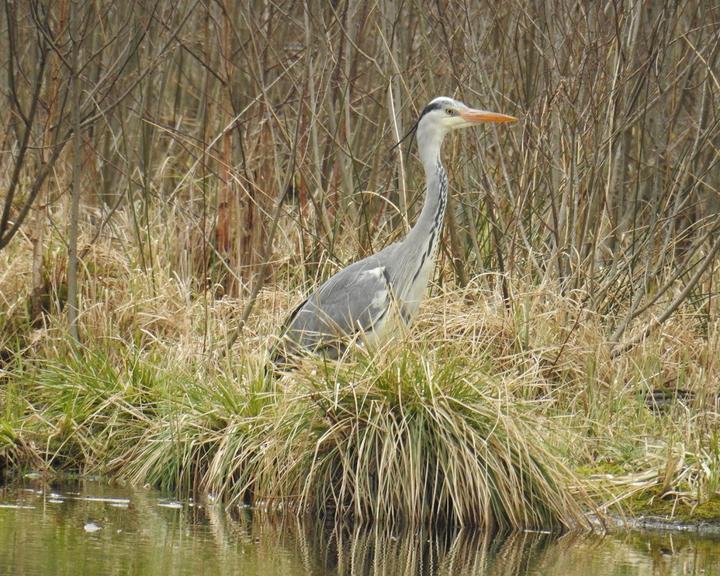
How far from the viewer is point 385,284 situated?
7.55 metres

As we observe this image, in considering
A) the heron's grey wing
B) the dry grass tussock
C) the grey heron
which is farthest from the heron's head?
the dry grass tussock

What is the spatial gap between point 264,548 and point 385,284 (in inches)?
92.7

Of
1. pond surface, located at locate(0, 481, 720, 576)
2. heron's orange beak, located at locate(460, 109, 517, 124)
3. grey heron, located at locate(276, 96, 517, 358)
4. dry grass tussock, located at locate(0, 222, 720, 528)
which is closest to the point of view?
pond surface, located at locate(0, 481, 720, 576)

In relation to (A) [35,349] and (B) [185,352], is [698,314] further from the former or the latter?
(A) [35,349]

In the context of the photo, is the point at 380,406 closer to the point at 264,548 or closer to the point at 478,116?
the point at 264,548

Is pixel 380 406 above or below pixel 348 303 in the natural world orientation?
below

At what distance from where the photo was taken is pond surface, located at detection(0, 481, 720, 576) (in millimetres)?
5195

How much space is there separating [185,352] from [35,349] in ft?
3.69

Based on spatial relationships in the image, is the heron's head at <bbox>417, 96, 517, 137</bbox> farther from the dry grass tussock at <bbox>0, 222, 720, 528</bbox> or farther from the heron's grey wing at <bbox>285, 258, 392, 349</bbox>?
the dry grass tussock at <bbox>0, 222, 720, 528</bbox>

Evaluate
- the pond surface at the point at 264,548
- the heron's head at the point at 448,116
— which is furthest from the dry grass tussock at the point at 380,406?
the heron's head at the point at 448,116

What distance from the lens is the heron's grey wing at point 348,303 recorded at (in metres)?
7.50

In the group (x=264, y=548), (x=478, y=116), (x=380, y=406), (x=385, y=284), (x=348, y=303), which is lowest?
(x=264, y=548)

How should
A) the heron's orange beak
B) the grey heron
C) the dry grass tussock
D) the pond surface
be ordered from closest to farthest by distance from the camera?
the pond surface, the dry grass tussock, the grey heron, the heron's orange beak

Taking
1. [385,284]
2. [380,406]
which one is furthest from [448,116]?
[380,406]
